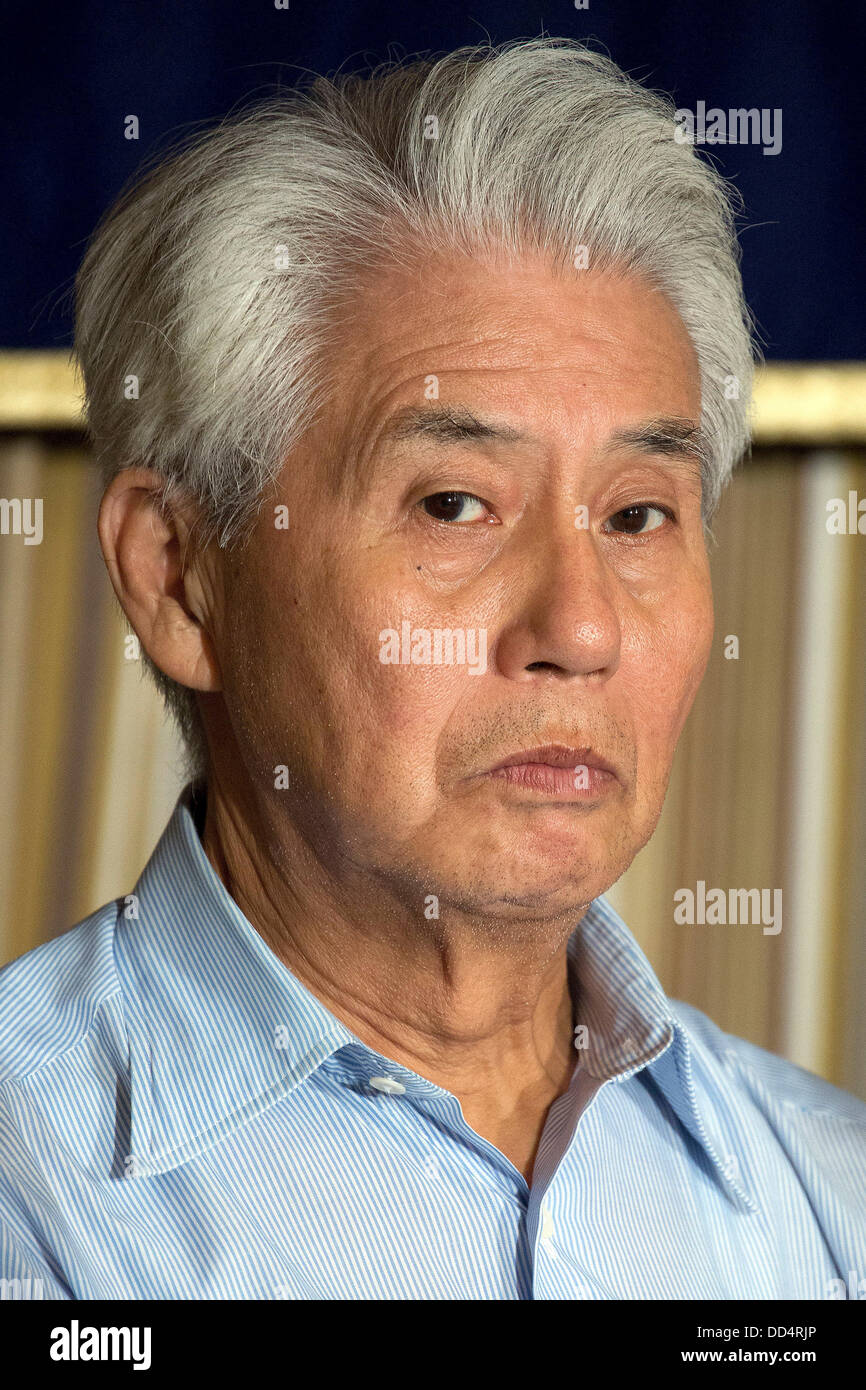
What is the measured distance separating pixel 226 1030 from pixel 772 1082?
0.66 m

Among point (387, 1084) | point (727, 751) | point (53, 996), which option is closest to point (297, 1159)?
point (387, 1084)

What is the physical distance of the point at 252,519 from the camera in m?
1.18

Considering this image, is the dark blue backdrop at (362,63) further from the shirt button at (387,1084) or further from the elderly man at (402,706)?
the shirt button at (387,1084)

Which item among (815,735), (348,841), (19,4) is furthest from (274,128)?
(815,735)

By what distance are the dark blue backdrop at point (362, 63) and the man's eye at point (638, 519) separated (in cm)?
86

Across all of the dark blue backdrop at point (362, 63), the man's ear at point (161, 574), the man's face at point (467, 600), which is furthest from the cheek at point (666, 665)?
the dark blue backdrop at point (362, 63)

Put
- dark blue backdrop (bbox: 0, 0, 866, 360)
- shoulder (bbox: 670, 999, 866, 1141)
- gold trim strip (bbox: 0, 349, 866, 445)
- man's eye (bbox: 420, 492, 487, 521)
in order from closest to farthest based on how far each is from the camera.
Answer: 1. man's eye (bbox: 420, 492, 487, 521)
2. shoulder (bbox: 670, 999, 866, 1141)
3. dark blue backdrop (bbox: 0, 0, 866, 360)
4. gold trim strip (bbox: 0, 349, 866, 445)

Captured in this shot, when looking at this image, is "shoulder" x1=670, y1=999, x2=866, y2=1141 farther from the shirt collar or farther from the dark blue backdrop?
the dark blue backdrop

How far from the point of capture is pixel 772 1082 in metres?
1.47

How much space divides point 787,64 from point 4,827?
1.61 meters

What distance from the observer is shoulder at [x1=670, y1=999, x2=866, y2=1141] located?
4.66ft

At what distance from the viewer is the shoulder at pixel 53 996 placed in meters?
1.08

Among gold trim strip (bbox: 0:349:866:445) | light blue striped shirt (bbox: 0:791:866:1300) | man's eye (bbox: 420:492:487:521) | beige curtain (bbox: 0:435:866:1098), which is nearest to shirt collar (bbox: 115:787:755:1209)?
light blue striped shirt (bbox: 0:791:866:1300)

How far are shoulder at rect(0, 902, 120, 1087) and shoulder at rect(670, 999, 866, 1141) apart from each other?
0.60 m
